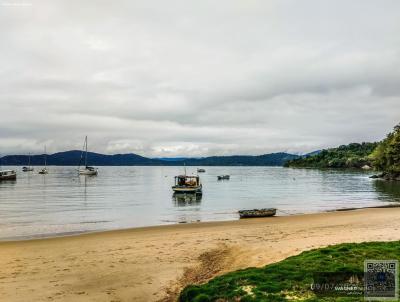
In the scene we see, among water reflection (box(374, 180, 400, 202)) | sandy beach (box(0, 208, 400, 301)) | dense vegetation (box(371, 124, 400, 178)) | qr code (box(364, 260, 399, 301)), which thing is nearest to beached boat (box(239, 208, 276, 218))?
sandy beach (box(0, 208, 400, 301))

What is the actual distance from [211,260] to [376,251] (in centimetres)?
839

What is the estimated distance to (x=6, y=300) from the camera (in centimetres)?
1429

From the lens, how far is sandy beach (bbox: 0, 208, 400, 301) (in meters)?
15.4

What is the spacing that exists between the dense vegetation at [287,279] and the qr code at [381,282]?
41 cm

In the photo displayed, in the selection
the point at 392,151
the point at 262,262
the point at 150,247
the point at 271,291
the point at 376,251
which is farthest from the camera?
the point at 392,151

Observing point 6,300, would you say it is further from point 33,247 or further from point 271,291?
point 33,247

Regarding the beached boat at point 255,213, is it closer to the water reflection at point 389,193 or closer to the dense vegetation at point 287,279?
the dense vegetation at point 287,279

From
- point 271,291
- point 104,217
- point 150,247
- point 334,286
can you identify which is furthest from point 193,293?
point 104,217

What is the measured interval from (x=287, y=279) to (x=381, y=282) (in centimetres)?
A: 281

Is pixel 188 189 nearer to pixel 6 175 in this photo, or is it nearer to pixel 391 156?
pixel 391 156

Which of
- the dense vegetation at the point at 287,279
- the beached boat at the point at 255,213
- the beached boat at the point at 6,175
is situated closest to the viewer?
the dense vegetation at the point at 287,279
